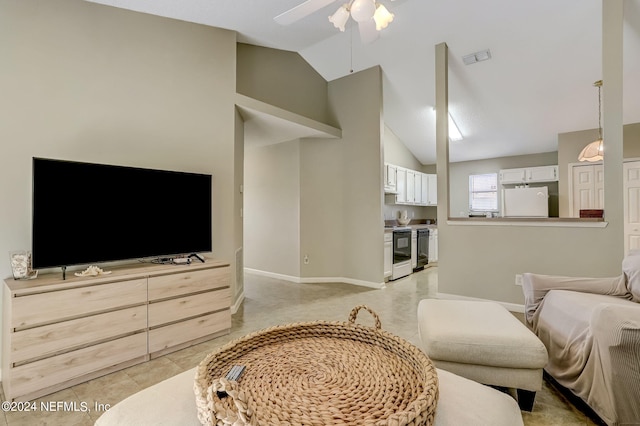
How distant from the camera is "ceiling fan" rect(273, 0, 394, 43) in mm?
1852

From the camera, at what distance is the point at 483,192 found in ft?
23.6

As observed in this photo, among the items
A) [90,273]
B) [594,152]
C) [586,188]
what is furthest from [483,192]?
[90,273]

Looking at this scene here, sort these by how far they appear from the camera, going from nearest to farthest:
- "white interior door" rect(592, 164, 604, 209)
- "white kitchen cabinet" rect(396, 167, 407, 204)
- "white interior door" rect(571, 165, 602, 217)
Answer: "white interior door" rect(592, 164, 604, 209), "white interior door" rect(571, 165, 602, 217), "white kitchen cabinet" rect(396, 167, 407, 204)

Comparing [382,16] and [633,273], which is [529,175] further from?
[382,16]

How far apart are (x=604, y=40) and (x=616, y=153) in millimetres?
1156

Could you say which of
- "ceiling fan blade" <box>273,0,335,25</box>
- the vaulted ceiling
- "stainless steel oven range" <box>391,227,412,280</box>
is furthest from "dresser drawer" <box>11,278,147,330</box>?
"stainless steel oven range" <box>391,227,412,280</box>

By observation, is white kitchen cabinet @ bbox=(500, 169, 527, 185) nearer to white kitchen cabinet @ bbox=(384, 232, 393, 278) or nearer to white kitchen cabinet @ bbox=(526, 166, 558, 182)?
white kitchen cabinet @ bbox=(526, 166, 558, 182)

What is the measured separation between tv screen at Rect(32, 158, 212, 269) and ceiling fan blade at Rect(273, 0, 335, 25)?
157cm

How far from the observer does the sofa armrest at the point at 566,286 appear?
6.67ft

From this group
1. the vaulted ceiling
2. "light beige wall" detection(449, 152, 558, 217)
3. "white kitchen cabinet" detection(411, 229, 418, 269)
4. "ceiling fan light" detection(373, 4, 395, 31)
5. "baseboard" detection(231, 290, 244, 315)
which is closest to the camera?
"ceiling fan light" detection(373, 4, 395, 31)

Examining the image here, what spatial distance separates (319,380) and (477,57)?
4.52m

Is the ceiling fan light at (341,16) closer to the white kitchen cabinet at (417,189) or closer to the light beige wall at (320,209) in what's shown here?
the light beige wall at (320,209)

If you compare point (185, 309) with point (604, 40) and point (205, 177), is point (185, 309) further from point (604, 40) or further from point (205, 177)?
point (604, 40)

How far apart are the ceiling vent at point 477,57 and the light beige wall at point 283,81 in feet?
7.03
